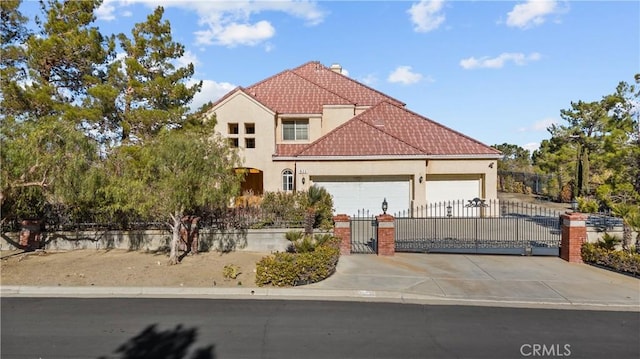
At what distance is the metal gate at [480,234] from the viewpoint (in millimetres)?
13477

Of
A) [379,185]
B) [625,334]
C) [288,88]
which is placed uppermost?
[288,88]

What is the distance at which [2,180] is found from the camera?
10.3m

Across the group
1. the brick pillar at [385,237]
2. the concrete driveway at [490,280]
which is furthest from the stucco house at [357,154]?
the concrete driveway at [490,280]

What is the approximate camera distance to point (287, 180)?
2208cm

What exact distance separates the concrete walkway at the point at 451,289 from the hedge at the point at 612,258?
1.11ft

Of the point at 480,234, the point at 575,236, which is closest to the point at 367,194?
the point at 480,234

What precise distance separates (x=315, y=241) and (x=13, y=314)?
23.8 feet

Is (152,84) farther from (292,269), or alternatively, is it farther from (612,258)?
(612,258)

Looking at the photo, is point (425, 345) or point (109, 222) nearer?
point (425, 345)

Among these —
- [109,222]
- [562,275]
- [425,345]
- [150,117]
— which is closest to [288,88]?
[150,117]

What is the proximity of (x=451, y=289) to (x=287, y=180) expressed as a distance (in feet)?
45.8

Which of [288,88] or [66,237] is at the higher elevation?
[288,88]

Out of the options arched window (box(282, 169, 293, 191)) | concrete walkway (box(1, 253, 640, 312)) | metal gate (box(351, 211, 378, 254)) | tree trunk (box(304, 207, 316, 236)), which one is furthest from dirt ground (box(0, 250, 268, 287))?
arched window (box(282, 169, 293, 191))

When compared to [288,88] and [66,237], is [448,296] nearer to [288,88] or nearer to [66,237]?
[66,237]
